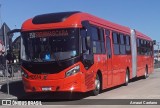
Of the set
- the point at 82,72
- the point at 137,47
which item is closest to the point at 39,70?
the point at 82,72

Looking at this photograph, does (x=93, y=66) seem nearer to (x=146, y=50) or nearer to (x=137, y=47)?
(x=137, y=47)

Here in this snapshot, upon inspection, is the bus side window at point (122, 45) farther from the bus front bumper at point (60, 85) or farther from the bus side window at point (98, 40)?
the bus front bumper at point (60, 85)

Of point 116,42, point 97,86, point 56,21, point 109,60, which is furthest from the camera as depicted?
point 116,42

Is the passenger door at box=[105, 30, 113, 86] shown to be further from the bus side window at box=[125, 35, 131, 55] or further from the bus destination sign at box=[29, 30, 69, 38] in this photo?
the bus side window at box=[125, 35, 131, 55]

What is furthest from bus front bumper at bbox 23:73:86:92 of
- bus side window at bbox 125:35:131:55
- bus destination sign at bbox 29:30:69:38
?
bus side window at bbox 125:35:131:55

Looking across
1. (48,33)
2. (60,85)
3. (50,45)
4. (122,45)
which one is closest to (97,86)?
(60,85)

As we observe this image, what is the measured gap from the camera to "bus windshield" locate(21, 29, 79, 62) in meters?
14.9

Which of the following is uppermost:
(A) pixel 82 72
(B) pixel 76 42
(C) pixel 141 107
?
(B) pixel 76 42

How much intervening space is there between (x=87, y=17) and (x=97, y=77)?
2.45 meters

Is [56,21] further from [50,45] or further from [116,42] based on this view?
[116,42]

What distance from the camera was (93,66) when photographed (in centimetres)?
1619

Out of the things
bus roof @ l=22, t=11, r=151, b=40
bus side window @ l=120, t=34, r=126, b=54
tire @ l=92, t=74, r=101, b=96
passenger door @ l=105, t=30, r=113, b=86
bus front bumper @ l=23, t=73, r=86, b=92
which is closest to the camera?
bus front bumper @ l=23, t=73, r=86, b=92

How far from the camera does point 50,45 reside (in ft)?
49.7

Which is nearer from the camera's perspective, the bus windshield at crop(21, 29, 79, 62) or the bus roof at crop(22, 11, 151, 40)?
the bus windshield at crop(21, 29, 79, 62)
